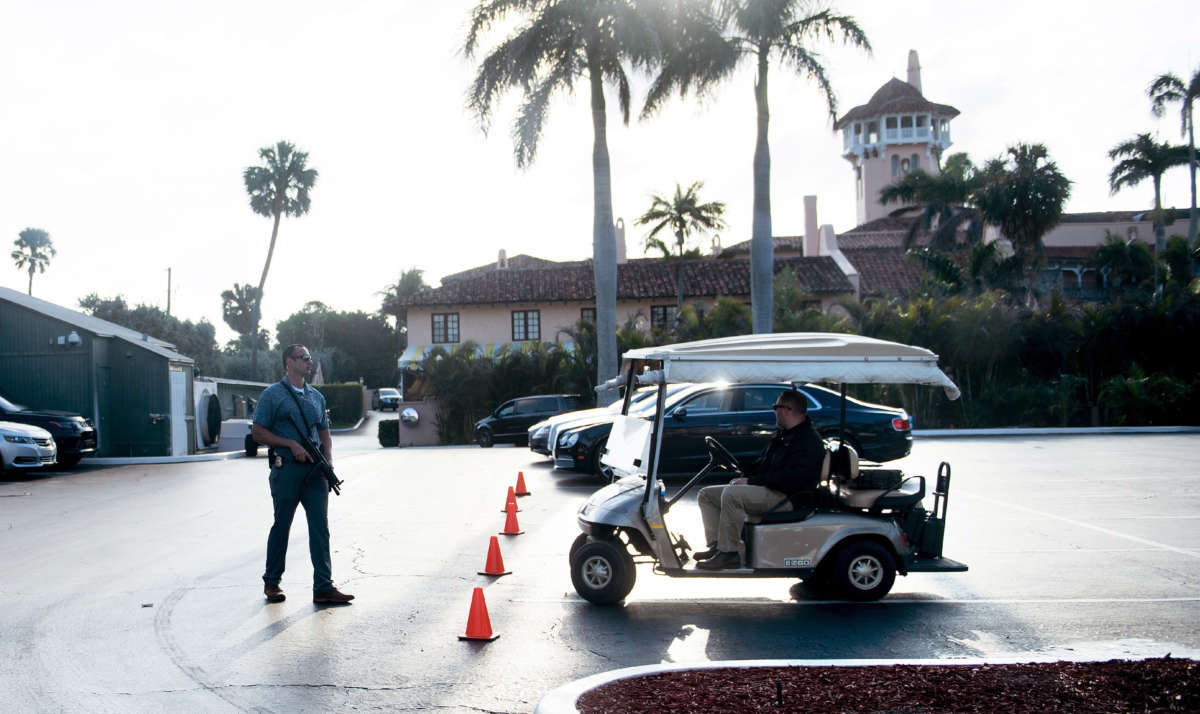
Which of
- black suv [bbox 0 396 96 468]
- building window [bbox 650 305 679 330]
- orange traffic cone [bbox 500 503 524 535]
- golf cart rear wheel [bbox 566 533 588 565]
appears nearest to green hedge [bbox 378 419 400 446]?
black suv [bbox 0 396 96 468]

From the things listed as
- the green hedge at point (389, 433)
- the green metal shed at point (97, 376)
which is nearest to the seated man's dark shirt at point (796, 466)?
the green metal shed at point (97, 376)

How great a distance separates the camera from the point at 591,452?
55.4ft

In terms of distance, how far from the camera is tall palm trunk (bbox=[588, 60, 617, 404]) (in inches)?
1062

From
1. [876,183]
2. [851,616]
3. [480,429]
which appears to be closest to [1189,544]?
[851,616]

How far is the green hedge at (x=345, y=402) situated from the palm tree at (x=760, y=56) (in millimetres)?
35763

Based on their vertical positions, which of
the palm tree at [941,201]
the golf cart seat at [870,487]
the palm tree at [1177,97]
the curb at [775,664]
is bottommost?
the curb at [775,664]

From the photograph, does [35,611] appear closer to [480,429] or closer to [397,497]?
[397,497]

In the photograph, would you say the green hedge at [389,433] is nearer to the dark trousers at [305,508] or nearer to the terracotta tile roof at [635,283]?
the terracotta tile roof at [635,283]

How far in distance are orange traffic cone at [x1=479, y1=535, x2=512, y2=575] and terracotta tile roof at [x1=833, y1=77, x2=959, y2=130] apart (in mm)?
68691

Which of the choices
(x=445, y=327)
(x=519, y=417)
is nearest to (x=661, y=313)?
(x=445, y=327)

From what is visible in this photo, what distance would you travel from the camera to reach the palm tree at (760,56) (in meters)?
26.9

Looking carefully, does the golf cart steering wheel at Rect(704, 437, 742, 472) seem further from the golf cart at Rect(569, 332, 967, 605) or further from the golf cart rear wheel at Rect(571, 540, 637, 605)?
the golf cart rear wheel at Rect(571, 540, 637, 605)

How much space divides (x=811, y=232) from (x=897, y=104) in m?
26.6

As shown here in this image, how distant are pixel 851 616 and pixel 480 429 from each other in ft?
78.4
